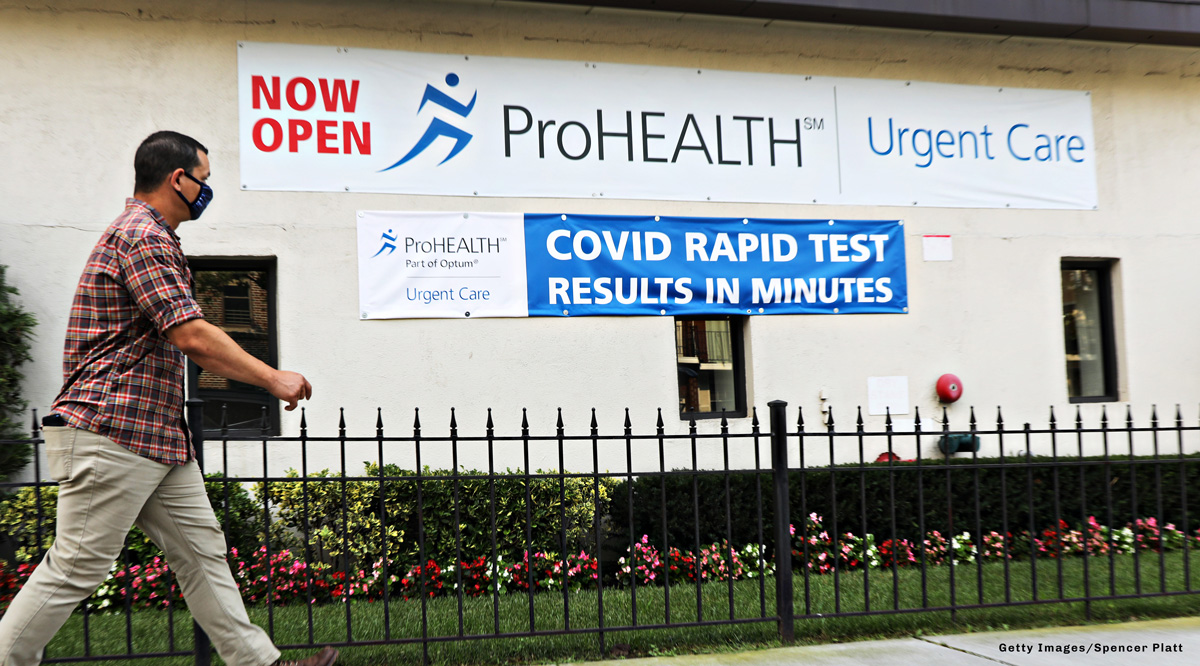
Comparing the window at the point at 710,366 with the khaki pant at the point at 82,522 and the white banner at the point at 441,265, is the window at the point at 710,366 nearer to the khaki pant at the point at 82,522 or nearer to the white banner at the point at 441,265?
the white banner at the point at 441,265

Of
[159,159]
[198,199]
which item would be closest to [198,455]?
[198,199]

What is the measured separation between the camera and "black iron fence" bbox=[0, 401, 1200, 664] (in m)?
4.74

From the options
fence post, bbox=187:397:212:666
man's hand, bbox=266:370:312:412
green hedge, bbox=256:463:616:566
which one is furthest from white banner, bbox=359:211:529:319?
man's hand, bbox=266:370:312:412

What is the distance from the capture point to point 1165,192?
345 inches

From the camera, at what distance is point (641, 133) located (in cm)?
764

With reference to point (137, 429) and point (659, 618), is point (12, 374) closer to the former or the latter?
point (137, 429)

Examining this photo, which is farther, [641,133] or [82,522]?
[641,133]

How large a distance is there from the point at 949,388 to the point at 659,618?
4133mm

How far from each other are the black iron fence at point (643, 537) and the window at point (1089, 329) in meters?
1.30

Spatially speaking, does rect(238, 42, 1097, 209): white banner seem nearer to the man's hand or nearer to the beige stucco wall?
the beige stucco wall

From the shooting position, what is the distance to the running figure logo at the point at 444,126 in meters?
7.18

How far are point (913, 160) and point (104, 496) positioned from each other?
23.4ft

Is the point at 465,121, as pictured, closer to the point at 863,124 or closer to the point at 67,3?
the point at 67,3

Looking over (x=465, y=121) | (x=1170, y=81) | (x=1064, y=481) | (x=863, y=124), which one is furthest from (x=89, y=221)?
(x=1170, y=81)
